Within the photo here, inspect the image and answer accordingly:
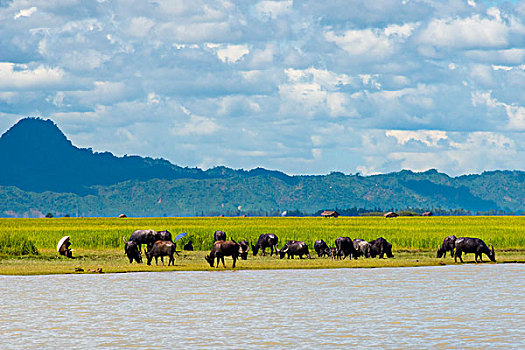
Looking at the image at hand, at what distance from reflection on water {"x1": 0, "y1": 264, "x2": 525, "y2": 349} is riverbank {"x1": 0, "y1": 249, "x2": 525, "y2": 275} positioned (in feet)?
7.69

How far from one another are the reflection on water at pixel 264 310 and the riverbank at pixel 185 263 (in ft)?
7.69

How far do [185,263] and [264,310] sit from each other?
18.8 metres

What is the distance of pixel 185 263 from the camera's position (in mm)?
44125

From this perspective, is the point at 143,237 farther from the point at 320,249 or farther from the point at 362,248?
the point at 362,248

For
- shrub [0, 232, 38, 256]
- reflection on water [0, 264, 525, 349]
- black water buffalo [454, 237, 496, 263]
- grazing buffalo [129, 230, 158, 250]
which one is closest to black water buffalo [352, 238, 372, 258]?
black water buffalo [454, 237, 496, 263]

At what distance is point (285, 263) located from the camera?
147 ft

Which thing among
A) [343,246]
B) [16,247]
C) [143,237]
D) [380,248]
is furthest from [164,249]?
[380,248]

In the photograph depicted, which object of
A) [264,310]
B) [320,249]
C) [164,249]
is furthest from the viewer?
[320,249]

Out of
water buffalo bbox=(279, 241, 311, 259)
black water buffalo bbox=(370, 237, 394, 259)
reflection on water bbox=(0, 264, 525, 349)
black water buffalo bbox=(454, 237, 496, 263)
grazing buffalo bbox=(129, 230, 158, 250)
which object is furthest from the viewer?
grazing buffalo bbox=(129, 230, 158, 250)

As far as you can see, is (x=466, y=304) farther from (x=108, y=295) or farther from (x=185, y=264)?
(x=185, y=264)

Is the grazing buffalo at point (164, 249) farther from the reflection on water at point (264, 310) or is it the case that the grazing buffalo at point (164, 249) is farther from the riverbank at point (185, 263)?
the reflection on water at point (264, 310)

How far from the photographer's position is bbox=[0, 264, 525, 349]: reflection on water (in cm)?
2050

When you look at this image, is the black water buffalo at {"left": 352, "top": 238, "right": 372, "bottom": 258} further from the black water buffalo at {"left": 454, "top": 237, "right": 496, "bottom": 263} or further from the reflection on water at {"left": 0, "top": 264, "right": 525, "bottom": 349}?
the reflection on water at {"left": 0, "top": 264, "right": 525, "bottom": 349}

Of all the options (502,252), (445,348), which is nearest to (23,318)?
(445,348)
